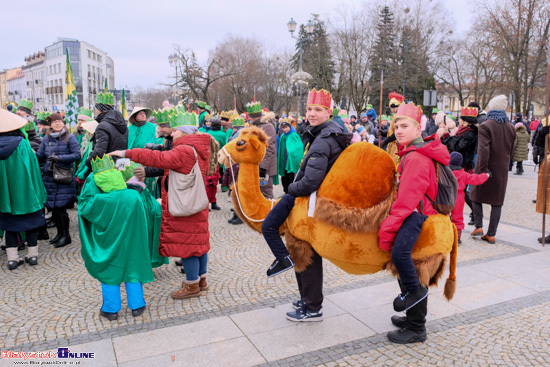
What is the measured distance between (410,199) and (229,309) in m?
2.34

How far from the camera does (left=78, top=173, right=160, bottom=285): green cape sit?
4.10 metres

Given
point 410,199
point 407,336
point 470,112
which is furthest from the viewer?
point 470,112

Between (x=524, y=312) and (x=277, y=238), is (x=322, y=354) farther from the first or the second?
(x=524, y=312)

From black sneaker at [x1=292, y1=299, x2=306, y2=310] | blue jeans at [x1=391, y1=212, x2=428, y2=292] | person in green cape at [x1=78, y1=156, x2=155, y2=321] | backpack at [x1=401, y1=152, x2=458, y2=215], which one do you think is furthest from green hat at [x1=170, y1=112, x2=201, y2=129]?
blue jeans at [x1=391, y1=212, x2=428, y2=292]

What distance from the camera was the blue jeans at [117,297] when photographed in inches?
166

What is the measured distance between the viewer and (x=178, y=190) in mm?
4410

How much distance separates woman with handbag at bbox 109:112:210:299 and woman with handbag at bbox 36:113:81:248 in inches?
115

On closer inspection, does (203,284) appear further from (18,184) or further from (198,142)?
(18,184)

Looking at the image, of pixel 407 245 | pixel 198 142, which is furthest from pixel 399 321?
pixel 198 142

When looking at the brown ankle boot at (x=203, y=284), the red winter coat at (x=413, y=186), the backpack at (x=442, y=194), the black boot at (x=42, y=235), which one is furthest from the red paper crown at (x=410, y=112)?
the black boot at (x=42, y=235)

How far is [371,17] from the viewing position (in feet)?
112

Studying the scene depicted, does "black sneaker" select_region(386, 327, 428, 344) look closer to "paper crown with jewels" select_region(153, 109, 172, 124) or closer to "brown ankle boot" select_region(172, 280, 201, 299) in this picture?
"brown ankle boot" select_region(172, 280, 201, 299)

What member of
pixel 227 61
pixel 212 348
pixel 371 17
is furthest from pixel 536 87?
pixel 212 348

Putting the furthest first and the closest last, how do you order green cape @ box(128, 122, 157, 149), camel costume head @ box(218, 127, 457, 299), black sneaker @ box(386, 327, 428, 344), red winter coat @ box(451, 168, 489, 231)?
green cape @ box(128, 122, 157, 149) → red winter coat @ box(451, 168, 489, 231) → black sneaker @ box(386, 327, 428, 344) → camel costume head @ box(218, 127, 457, 299)
